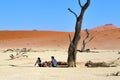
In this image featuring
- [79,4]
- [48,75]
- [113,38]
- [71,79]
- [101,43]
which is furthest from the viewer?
[113,38]

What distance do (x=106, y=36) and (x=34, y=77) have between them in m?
54.0

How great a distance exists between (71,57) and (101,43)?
1515 inches

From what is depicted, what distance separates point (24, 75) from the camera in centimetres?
1936

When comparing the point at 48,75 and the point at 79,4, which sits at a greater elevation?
the point at 79,4

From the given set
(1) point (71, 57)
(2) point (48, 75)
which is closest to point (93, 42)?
(1) point (71, 57)

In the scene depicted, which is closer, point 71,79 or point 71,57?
point 71,79

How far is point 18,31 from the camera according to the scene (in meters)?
107

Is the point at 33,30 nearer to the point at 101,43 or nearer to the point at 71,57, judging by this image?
the point at 101,43

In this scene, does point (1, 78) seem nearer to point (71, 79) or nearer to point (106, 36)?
point (71, 79)

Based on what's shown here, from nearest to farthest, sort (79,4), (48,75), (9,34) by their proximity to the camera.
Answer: (48,75) < (79,4) < (9,34)

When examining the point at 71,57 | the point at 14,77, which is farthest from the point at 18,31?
the point at 14,77

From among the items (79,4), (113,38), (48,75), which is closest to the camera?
(48,75)

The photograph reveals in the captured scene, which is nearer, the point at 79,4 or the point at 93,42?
the point at 79,4

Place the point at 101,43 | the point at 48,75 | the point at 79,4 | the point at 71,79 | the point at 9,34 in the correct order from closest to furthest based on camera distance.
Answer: the point at 71,79
the point at 48,75
the point at 79,4
the point at 101,43
the point at 9,34
